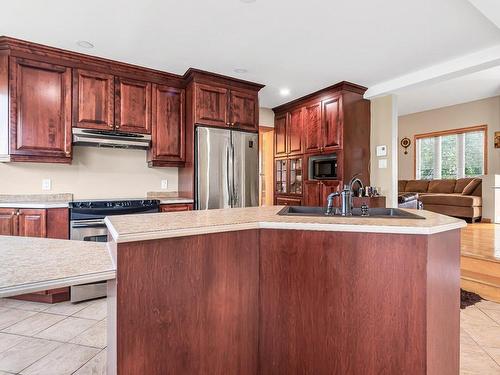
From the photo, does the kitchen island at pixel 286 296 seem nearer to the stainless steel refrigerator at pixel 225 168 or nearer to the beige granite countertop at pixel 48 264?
the beige granite countertop at pixel 48 264

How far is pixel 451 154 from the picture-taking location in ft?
24.1

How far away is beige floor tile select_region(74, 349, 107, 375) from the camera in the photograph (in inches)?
67.4

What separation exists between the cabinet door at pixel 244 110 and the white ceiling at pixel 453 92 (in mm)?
2629

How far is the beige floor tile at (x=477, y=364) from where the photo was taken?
5.57ft

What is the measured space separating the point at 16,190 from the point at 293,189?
3708 millimetres

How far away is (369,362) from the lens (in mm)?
1282

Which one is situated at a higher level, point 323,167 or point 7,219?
point 323,167

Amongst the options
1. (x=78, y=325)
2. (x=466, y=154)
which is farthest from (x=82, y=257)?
(x=466, y=154)

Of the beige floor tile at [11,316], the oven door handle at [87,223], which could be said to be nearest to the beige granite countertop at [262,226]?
the oven door handle at [87,223]

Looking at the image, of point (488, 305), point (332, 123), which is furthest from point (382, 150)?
point (488, 305)

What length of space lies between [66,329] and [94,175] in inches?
70.7

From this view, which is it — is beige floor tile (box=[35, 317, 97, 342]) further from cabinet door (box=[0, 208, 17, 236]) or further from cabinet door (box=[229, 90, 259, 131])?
cabinet door (box=[229, 90, 259, 131])

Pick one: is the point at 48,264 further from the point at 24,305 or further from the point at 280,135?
the point at 280,135

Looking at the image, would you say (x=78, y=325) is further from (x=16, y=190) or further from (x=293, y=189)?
(x=293, y=189)
